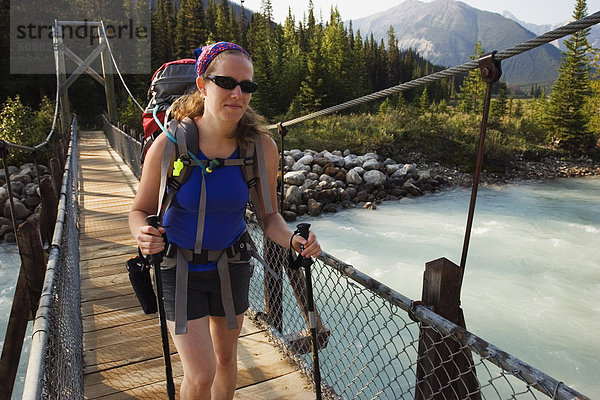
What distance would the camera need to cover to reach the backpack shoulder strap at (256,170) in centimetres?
152

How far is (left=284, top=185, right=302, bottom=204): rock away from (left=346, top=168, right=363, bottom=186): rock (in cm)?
248

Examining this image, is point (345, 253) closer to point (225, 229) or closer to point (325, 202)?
point (325, 202)

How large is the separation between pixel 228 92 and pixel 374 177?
42.4 ft

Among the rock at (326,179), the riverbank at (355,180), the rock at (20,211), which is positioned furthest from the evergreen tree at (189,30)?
the rock at (20,211)

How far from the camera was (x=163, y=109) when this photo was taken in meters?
2.02

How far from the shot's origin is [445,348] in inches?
55.4

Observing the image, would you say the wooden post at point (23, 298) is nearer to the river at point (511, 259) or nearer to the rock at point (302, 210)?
the river at point (511, 259)

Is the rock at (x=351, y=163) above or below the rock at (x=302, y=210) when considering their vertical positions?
above

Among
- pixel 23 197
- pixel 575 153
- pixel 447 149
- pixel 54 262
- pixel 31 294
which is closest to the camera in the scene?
pixel 54 262

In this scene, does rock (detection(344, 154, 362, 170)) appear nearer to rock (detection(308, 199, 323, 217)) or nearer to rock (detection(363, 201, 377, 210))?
rock (detection(363, 201, 377, 210))

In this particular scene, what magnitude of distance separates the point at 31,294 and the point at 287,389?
5.23 ft

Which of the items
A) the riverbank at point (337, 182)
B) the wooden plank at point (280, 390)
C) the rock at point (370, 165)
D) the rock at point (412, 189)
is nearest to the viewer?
the wooden plank at point (280, 390)

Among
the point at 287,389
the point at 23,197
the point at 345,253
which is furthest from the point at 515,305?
the point at 23,197

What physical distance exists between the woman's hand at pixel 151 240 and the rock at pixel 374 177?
13.0 metres
